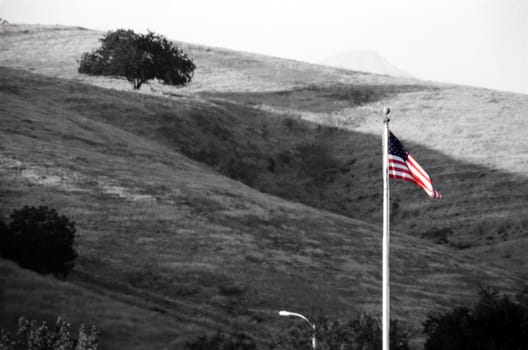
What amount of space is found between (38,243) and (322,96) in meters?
69.6

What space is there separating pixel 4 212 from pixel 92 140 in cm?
1866

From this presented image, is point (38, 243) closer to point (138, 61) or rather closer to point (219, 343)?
point (219, 343)

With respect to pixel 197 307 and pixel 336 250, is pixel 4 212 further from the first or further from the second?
pixel 336 250

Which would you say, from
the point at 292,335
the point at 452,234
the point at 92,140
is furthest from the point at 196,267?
the point at 452,234

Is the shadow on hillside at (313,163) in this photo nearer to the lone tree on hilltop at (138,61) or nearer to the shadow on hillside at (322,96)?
the lone tree on hilltop at (138,61)

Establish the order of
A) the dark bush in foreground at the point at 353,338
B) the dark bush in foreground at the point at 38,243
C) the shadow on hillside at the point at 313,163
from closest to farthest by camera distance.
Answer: the dark bush in foreground at the point at 353,338, the dark bush in foreground at the point at 38,243, the shadow on hillside at the point at 313,163

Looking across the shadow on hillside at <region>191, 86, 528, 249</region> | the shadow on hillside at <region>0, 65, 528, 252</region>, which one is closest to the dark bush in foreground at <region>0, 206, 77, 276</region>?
the shadow on hillside at <region>191, 86, 528, 249</region>

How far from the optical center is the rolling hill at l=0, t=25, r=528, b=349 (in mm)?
28641

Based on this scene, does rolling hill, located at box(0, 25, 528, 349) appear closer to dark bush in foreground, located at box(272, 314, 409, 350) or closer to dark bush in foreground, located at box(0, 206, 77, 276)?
dark bush in foreground, located at box(0, 206, 77, 276)

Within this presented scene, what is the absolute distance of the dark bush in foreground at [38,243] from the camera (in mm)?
27391

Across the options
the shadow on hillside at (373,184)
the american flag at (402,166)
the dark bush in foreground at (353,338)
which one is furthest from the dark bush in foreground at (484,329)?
the shadow on hillside at (373,184)

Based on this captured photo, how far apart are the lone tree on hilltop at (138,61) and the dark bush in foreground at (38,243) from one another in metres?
52.5

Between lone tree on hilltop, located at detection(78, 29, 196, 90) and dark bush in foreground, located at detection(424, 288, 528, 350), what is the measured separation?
63967 millimetres

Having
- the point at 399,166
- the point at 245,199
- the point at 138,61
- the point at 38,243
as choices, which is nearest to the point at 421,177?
the point at 399,166
